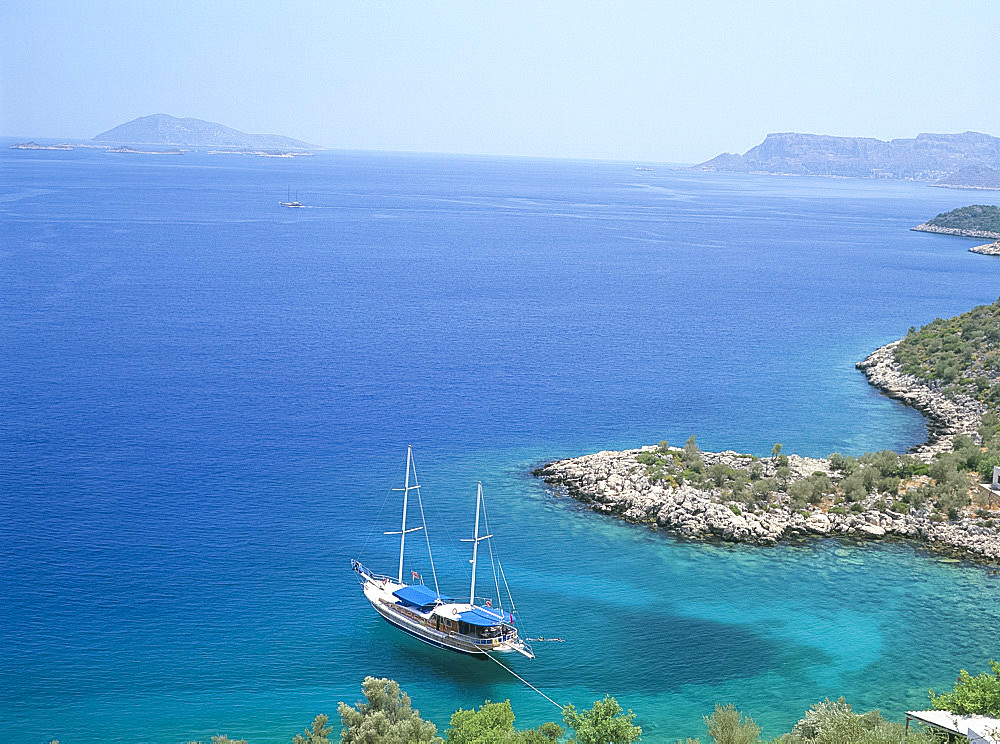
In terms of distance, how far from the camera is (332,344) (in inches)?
3620

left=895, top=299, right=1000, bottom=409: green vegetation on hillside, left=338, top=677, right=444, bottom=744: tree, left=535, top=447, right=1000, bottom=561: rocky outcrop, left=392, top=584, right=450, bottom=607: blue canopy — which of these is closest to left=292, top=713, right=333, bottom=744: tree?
left=338, top=677, right=444, bottom=744: tree

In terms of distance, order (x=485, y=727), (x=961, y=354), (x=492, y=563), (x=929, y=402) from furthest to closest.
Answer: (x=961, y=354) < (x=929, y=402) < (x=492, y=563) < (x=485, y=727)

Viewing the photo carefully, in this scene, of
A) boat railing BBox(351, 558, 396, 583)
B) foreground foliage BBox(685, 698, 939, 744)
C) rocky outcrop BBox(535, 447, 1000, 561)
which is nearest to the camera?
foreground foliage BBox(685, 698, 939, 744)

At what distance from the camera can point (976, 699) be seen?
30062mm

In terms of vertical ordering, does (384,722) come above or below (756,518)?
above

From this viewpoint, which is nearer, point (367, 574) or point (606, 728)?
point (606, 728)

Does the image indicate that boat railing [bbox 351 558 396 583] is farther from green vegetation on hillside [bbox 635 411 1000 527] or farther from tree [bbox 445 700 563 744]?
green vegetation on hillside [bbox 635 411 1000 527]

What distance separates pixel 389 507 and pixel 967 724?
33650 mm

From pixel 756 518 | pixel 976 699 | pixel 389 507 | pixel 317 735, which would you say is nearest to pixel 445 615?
pixel 317 735

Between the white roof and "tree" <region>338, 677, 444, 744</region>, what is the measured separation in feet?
52.6

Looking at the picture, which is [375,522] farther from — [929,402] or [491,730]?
[929,402]

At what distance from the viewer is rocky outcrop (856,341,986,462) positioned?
6504 centimetres

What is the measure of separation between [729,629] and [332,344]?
2283 inches

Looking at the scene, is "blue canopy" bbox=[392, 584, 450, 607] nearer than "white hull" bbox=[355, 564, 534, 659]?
No
